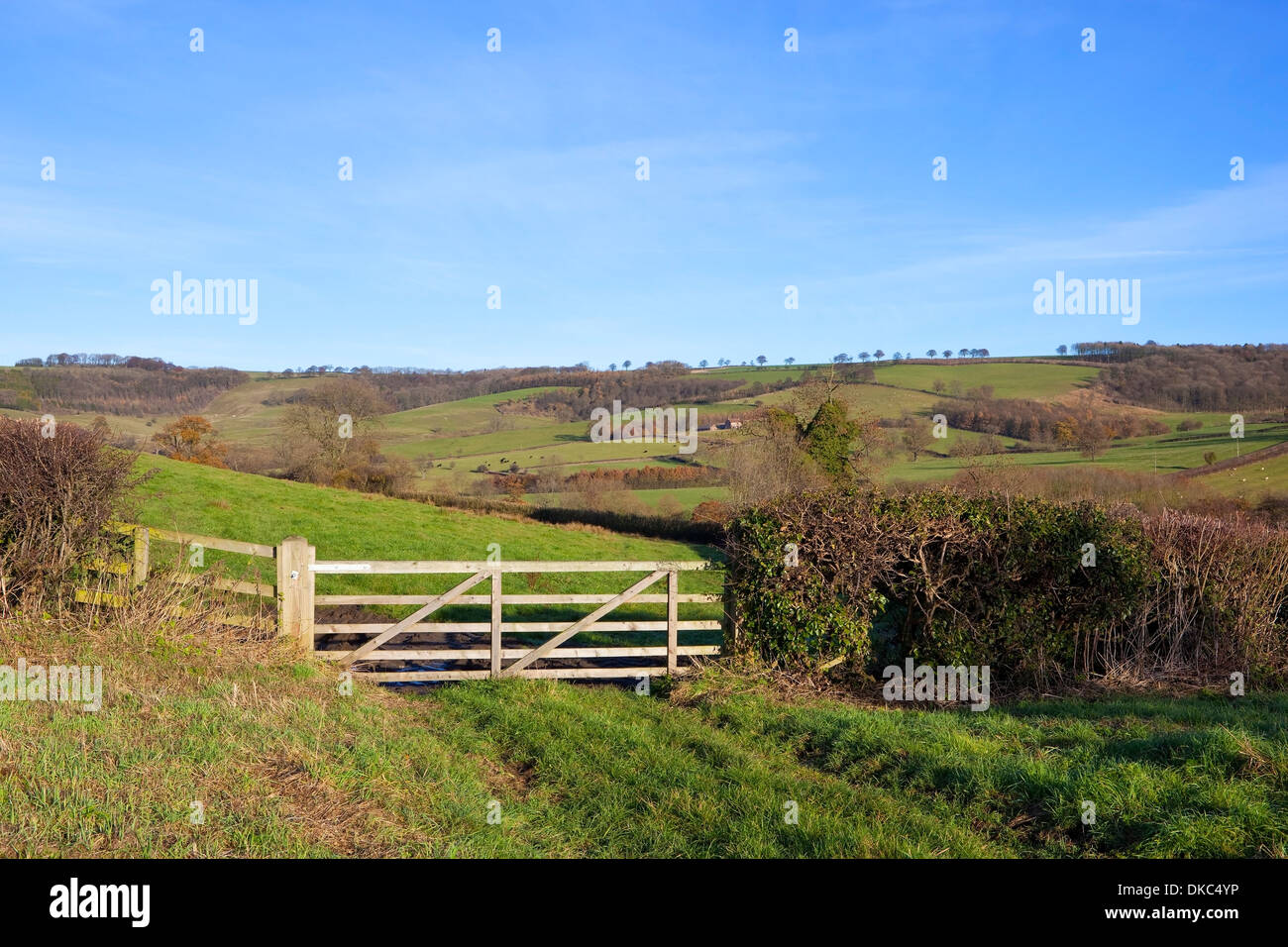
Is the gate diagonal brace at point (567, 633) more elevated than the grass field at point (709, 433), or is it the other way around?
the grass field at point (709, 433)

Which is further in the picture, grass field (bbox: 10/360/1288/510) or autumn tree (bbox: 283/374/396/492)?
grass field (bbox: 10/360/1288/510)

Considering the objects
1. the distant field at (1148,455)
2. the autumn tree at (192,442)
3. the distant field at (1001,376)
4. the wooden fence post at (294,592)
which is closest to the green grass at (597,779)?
the wooden fence post at (294,592)

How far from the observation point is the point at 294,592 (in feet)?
32.3

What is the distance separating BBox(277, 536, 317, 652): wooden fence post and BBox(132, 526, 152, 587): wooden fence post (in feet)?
4.99

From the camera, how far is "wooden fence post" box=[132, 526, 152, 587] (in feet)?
32.2

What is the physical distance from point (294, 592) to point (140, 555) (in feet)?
6.19

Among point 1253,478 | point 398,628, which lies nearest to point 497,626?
point 398,628

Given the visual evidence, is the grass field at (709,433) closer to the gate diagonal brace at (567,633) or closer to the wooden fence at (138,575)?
the gate diagonal brace at (567,633)

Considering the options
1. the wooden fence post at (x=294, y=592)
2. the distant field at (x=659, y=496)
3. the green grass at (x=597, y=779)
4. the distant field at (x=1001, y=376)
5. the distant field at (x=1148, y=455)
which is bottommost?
the green grass at (x=597, y=779)

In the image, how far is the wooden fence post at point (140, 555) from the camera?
9.81 m

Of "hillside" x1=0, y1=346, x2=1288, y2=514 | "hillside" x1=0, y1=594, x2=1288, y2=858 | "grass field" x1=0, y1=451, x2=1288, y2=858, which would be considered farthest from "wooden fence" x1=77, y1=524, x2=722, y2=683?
"hillside" x1=0, y1=346, x2=1288, y2=514

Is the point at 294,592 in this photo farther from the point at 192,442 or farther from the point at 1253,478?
the point at 192,442

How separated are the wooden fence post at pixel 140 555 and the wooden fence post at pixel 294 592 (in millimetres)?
1521

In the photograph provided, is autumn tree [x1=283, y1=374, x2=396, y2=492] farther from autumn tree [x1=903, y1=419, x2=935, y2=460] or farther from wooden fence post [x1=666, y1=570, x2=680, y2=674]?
wooden fence post [x1=666, y1=570, x2=680, y2=674]
